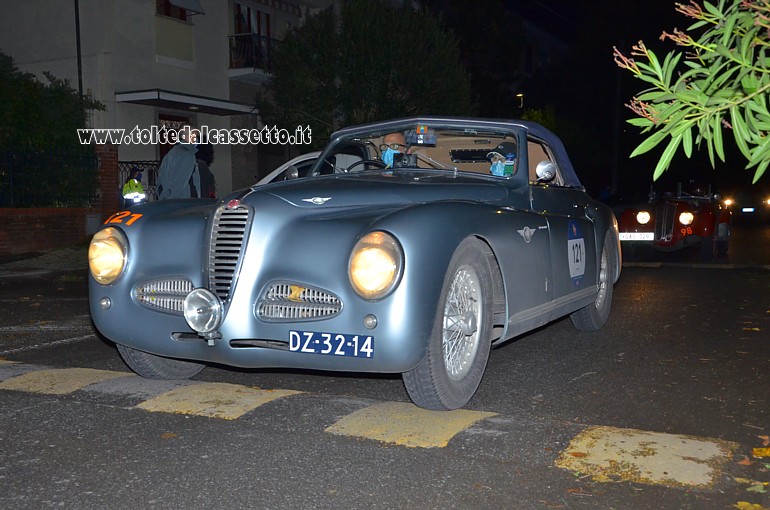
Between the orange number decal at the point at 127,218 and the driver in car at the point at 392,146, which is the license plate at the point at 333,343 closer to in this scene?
the orange number decal at the point at 127,218

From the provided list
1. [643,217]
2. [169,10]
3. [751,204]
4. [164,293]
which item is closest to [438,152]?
[164,293]

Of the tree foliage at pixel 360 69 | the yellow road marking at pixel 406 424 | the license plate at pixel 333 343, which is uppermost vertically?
the tree foliage at pixel 360 69

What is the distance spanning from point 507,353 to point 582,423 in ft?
6.38

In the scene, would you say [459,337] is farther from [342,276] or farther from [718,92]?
[718,92]

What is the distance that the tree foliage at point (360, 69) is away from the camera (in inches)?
824

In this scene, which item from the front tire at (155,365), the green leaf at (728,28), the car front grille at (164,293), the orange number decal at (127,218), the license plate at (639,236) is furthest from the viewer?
the license plate at (639,236)

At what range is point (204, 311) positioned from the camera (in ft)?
14.0

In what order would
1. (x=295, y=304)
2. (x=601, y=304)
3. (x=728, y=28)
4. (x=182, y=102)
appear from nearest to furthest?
(x=728, y=28) < (x=295, y=304) < (x=601, y=304) < (x=182, y=102)

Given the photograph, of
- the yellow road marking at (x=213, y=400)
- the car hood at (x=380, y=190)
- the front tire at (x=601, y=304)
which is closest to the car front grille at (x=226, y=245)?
the car hood at (x=380, y=190)

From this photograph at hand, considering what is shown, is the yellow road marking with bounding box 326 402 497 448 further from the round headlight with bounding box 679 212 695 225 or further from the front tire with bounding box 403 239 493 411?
the round headlight with bounding box 679 212 695 225

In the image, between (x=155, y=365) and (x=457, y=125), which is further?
(x=457, y=125)

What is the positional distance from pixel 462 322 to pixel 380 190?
0.92 m

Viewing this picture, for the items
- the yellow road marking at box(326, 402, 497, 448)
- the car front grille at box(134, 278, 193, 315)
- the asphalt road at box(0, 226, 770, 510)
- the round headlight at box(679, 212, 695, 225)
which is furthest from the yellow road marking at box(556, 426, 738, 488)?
the round headlight at box(679, 212, 695, 225)

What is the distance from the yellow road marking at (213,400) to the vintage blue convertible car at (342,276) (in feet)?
0.80
